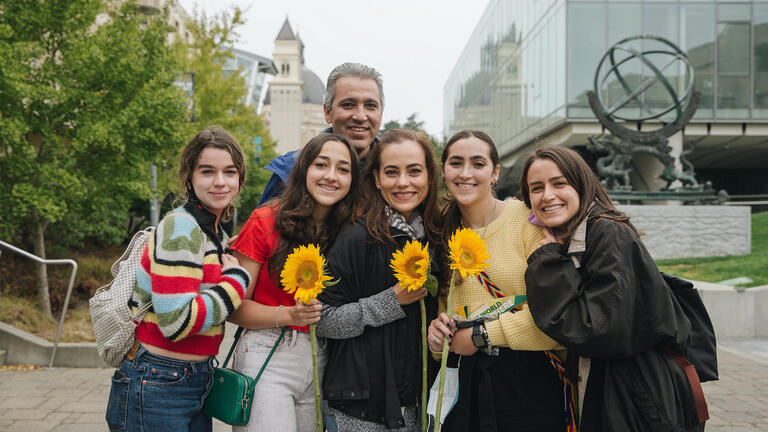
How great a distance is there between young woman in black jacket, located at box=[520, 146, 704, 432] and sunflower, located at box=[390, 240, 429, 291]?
0.58m

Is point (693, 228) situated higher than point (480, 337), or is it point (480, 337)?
point (693, 228)

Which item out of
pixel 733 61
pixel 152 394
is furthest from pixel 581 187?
pixel 733 61

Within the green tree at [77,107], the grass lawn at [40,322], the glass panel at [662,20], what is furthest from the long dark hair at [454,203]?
the glass panel at [662,20]

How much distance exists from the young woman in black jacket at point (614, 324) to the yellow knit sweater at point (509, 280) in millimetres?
143

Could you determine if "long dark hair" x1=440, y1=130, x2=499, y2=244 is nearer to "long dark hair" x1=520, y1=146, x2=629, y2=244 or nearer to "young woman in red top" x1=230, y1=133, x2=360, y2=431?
"long dark hair" x1=520, y1=146, x2=629, y2=244

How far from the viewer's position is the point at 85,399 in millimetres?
5684

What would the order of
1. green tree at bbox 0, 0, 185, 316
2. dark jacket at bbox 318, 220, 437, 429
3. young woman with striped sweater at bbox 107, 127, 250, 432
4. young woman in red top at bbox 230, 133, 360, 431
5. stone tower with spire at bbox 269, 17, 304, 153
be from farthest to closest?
stone tower with spire at bbox 269, 17, 304, 153
green tree at bbox 0, 0, 185, 316
young woman in red top at bbox 230, 133, 360, 431
dark jacket at bbox 318, 220, 437, 429
young woman with striped sweater at bbox 107, 127, 250, 432

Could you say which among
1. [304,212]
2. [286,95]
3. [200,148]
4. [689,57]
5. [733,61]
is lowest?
[304,212]

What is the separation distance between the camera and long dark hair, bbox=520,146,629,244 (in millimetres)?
2631

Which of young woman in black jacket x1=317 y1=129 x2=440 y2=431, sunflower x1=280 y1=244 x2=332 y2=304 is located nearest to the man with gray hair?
young woman in black jacket x1=317 y1=129 x2=440 y2=431

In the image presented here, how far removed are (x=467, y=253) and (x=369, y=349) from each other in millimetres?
754

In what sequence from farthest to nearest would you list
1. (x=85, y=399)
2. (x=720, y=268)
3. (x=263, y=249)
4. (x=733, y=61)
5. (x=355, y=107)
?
1. (x=733, y=61)
2. (x=720, y=268)
3. (x=85, y=399)
4. (x=355, y=107)
5. (x=263, y=249)

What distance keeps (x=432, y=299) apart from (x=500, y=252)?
1.42ft

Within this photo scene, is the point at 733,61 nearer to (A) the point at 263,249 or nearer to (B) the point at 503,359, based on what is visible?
(B) the point at 503,359
